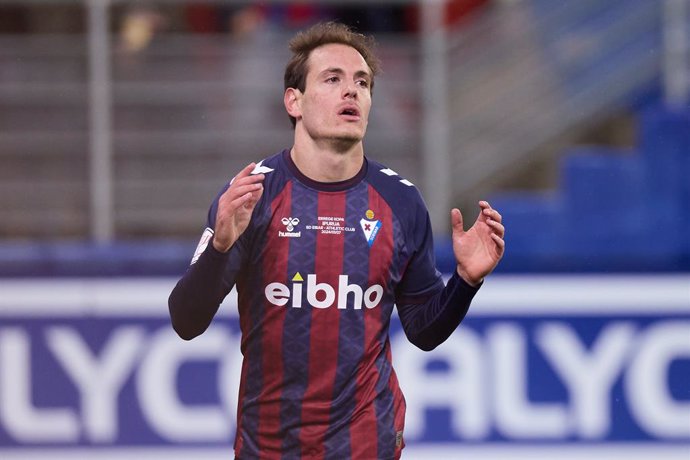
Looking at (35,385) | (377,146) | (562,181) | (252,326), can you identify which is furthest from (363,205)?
(562,181)

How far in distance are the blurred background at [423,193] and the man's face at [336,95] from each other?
8.52ft

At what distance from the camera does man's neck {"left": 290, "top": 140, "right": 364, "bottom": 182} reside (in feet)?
14.2

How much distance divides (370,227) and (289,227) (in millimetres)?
263

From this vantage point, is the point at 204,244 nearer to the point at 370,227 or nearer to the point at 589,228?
the point at 370,227

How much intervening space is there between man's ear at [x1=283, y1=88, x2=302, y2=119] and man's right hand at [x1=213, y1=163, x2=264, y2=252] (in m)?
0.48

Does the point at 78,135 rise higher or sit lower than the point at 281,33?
lower

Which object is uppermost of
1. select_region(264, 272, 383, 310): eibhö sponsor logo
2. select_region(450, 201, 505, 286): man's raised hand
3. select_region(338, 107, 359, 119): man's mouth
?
select_region(338, 107, 359, 119): man's mouth

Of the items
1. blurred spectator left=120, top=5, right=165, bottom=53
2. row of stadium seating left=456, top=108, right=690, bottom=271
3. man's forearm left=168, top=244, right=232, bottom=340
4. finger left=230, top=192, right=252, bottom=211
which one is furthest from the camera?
blurred spectator left=120, top=5, right=165, bottom=53

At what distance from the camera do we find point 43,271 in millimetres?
6781

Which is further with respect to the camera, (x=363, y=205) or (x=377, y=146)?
(x=377, y=146)

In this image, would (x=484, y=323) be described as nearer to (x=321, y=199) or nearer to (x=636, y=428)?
(x=636, y=428)

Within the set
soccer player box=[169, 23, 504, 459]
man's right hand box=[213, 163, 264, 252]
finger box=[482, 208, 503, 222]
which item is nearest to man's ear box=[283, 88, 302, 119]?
soccer player box=[169, 23, 504, 459]

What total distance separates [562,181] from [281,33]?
204cm

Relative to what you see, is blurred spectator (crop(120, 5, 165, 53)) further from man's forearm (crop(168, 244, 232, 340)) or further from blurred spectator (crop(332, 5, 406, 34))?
man's forearm (crop(168, 244, 232, 340))
